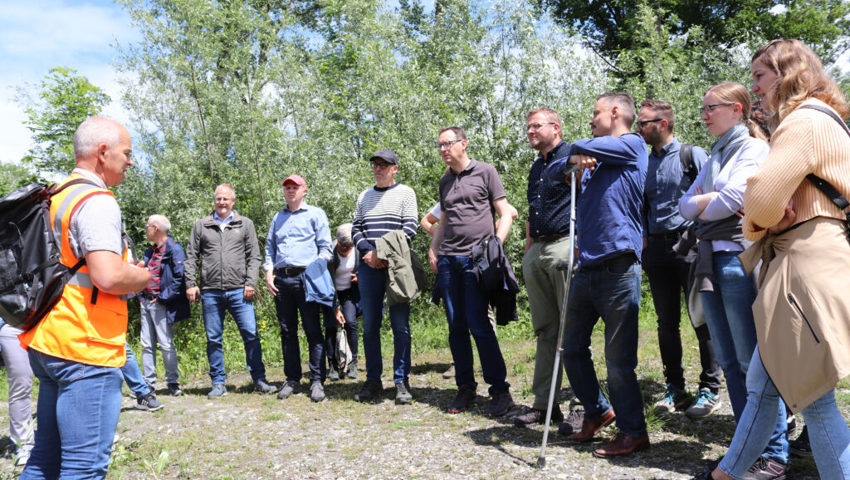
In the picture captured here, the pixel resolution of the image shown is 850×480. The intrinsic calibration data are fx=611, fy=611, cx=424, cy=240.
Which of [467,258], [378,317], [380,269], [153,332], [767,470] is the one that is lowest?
[767,470]

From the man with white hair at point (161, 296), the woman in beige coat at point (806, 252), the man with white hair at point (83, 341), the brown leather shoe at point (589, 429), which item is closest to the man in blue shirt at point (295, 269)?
the man with white hair at point (161, 296)

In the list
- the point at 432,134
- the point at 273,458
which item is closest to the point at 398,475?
the point at 273,458

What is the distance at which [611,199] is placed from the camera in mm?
3750

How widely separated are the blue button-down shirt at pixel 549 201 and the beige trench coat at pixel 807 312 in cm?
192

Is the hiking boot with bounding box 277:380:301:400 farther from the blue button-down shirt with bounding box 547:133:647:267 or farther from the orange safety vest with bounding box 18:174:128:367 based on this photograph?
the orange safety vest with bounding box 18:174:128:367

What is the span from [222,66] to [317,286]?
11.0 m

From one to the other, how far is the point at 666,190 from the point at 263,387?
473 centimetres

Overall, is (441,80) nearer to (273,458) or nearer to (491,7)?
(491,7)

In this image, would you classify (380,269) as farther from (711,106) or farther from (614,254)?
(711,106)

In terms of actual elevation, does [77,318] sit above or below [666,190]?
below

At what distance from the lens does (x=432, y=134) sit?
1219 cm

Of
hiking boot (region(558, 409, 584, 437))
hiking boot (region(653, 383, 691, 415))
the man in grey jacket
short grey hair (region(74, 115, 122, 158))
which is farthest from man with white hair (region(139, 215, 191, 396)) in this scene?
hiking boot (region(653, 383, 691, 415))

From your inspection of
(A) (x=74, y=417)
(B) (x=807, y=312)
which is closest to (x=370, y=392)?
(A) (x=74, y=417)

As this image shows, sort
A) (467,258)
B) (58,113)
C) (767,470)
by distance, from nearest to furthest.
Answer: (767,470)
(467,258)
(58,113)
